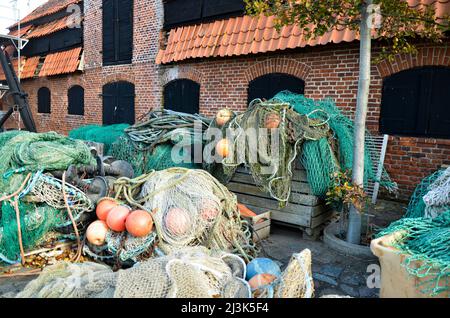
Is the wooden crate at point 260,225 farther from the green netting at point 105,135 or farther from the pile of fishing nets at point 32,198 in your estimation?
the green netting at point 105,135

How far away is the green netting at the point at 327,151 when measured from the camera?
178 inches

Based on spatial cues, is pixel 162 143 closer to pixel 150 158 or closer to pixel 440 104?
pixel 150 158

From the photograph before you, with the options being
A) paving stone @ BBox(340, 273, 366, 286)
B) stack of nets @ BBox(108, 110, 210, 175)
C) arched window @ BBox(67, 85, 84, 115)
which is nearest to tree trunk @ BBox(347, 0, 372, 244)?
paving stone @ BBox(340, 273, 366, 286)

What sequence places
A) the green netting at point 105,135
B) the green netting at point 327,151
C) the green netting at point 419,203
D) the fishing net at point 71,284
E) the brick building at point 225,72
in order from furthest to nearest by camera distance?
the green netting at point 105,135 < the brick building at point 225,72 < the green netting at point 327,151 < the green netting at point 419,203 < the fishing net at point 71,284

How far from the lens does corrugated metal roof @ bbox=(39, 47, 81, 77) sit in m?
12.9

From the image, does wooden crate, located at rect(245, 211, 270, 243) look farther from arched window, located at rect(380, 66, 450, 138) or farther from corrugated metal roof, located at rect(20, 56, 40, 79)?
corrugated metal roof, located at rect(20, 56, 40, 79)

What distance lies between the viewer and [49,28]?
14305 millimetres

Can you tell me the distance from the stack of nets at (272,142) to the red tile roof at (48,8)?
39.1ft

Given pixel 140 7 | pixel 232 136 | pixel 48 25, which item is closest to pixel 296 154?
pixel 232 136

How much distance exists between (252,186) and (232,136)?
0.92m

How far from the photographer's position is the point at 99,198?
427 cm

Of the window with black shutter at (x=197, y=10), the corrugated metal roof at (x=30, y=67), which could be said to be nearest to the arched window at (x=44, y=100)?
the corrugated metal roof at (x=30, y=67)

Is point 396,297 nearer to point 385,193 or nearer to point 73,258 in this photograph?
point 73,258

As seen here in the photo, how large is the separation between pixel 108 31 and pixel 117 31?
2.07 feet
